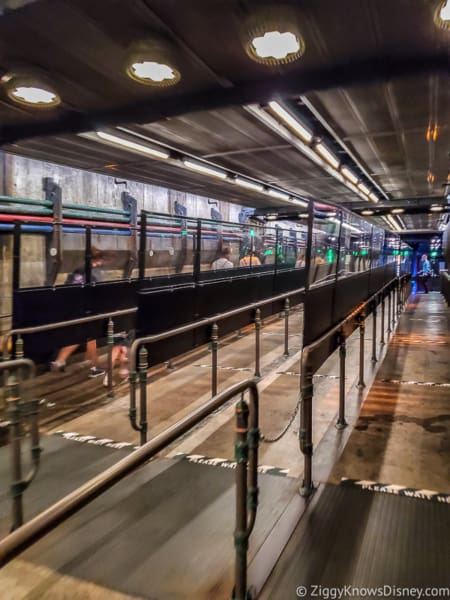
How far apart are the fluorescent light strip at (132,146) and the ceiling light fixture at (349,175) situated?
10.6ft

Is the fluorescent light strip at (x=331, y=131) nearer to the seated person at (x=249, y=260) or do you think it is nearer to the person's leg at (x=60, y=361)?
the seated person at (x=249, y=260)

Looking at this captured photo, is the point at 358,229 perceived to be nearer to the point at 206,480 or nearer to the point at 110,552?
the point at 206,480

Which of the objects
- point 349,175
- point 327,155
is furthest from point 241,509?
point 349,175

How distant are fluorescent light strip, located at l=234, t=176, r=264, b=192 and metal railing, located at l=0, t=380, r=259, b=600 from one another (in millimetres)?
7521

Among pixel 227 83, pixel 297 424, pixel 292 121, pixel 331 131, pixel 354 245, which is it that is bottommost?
pixel 297 424

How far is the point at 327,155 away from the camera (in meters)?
6.70

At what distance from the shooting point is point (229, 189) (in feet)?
32.9

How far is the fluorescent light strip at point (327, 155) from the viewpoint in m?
6.21

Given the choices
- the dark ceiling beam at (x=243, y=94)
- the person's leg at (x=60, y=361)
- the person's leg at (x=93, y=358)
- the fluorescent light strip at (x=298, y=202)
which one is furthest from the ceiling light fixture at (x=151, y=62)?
the fluorescent light strip at (x=298, y=202)

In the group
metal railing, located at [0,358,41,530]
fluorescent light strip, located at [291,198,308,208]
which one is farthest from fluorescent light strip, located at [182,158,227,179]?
metal railing, located at [0,358,41,530]

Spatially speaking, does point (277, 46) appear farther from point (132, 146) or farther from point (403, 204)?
point (403, 204)

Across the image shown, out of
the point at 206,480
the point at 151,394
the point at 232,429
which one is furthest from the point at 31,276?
the point at 206,480

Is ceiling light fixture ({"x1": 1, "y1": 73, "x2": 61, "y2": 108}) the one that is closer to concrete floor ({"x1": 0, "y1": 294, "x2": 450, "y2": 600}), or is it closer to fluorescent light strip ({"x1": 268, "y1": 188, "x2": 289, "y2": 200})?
concrete floor ({"x1": 0, "y1": 294, "x2": 450, "y2": 600})

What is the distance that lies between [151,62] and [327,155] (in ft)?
13.3
